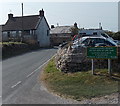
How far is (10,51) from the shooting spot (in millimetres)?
30266

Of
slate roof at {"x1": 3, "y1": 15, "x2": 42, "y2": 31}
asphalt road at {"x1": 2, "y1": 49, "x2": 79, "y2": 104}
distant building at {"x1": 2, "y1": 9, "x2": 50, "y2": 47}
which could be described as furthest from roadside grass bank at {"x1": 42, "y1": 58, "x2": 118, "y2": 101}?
slate roof at {"x1": 3, "y1": 15, "x2": 42, "y2": 31}

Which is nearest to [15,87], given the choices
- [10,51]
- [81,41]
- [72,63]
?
[72,63]

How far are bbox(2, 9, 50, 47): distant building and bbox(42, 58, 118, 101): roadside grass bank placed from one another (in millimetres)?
37849

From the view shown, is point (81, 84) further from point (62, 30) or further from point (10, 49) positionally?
point (62, 30)

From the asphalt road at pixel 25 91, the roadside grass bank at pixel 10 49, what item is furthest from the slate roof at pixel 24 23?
the asphalt road at pixel 25 91

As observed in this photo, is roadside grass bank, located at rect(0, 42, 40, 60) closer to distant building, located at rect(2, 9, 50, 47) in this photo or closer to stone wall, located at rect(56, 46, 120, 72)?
stone wall, located at rect(56, 46, 120, 72)

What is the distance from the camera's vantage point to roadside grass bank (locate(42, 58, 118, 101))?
1059 centimetres

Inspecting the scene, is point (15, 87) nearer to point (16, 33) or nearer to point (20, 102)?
point (20, 102)

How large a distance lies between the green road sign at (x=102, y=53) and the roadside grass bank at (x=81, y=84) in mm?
858

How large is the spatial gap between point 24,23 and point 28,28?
2.44 m

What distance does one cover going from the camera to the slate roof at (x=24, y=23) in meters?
53.1

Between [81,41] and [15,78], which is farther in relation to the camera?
[81,41]

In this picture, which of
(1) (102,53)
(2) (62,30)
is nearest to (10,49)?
(1) (102,53)

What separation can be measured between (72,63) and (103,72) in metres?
2.11
